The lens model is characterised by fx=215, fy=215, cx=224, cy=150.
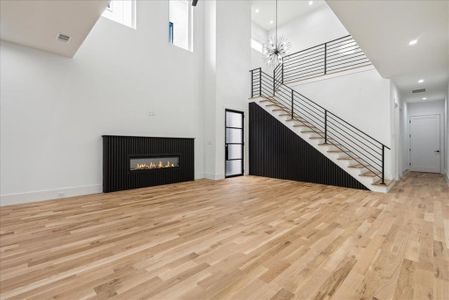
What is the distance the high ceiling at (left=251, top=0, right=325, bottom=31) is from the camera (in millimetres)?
8688

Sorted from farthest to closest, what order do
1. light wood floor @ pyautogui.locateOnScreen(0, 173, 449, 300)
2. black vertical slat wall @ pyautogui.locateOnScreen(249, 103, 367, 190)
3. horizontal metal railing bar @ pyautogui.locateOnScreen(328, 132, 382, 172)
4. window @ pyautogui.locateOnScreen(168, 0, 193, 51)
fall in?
window @ pyautogui.locateOnScreen(168, 0, 193, 51)
horizontal metal railing bar @ pyautogui.locateOnScreen(328, 132, 382, 172)
black vertical slat wall @ pyautogui.locateOnScreen(249, 103, 367, 190)
light wood floor @ pyautogui.locateOnScreen(0, 173, 449, 300)

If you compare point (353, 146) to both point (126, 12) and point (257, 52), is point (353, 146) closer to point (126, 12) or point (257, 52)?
point (257, 52)

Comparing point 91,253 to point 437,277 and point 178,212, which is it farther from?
point 437,277

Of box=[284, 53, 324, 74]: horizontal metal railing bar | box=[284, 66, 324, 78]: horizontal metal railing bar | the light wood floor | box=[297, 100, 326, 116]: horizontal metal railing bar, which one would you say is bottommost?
the light wood floor

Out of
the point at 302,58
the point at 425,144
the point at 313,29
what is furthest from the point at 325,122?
the point at 425,144

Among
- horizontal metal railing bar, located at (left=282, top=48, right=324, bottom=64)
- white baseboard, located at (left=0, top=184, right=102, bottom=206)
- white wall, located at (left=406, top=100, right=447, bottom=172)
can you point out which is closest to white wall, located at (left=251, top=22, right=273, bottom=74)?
horizontal metal railing bar, located at (left=282, top=48, right=324, bottom=64)

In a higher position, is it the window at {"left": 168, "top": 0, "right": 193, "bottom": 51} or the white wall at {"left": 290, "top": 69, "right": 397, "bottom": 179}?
the window at {"left": 168, "top": 0, "right": 193, "bottom": 51}

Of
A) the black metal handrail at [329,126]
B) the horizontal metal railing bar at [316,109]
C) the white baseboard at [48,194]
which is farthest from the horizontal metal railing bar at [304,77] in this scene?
the white baseboard at [48,194]

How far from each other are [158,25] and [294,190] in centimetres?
568

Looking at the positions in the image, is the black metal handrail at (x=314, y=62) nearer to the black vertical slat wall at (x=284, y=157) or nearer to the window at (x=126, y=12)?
the black vertical slat wall at (x=284, y=157)

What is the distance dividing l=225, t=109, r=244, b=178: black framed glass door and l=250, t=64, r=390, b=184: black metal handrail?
1244 millimetres

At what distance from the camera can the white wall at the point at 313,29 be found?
8679 mm

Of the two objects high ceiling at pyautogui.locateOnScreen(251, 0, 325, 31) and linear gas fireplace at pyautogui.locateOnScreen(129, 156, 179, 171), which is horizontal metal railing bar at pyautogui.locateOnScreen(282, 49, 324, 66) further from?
linear gas fireplace at pyautogui.locateOnScreen(129, 156, 179, 171)

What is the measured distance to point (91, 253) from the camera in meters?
2.17
